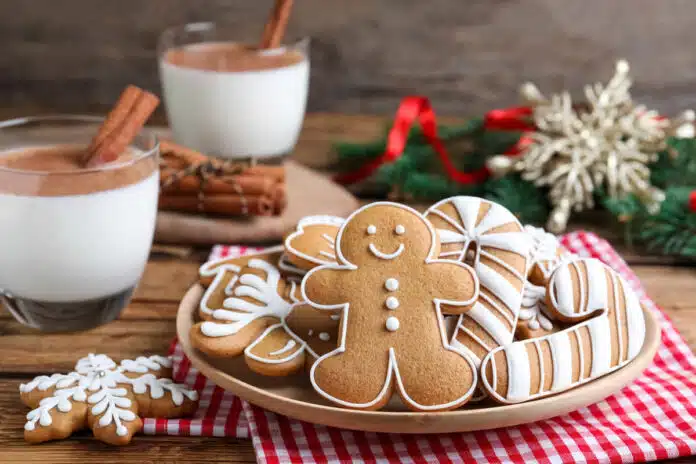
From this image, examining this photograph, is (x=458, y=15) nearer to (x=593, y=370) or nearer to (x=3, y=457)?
(x=593, y=370)

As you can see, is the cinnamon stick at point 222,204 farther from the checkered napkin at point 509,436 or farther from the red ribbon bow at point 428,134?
the checkered napkin at point 509,436

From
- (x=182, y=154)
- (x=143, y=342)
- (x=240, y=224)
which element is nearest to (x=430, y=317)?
(x=143, y=342)

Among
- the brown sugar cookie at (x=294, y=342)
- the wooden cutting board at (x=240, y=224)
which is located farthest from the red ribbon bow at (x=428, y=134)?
the brown sugar cookie at (x=294, y=342)

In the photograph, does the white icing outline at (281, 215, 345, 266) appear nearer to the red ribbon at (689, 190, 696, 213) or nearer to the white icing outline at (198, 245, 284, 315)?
the white icing outline at (198, 245, 284, 315)

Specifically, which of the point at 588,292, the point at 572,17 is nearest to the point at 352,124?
the point at 572,17

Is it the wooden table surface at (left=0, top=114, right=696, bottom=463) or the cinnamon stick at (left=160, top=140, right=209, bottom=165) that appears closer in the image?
the wooden table surface at (left=0, top=114, right=696, bottom=463)

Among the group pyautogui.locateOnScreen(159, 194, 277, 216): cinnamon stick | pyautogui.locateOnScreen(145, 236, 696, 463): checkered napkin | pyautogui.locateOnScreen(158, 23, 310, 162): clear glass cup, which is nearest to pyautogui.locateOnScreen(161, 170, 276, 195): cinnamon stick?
pyautogui.locateOnScreen(159, 194, 277, 216): cinnamon stick
